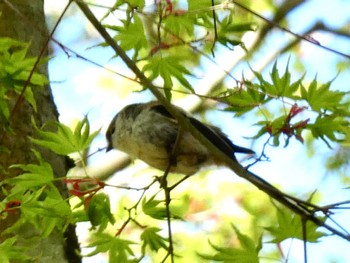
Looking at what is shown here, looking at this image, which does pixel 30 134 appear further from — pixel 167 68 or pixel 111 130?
pixel 167 68

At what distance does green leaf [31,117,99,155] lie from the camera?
206 centimetres

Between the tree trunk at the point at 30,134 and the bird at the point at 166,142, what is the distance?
253mm

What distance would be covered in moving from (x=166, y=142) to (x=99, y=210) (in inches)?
24.7

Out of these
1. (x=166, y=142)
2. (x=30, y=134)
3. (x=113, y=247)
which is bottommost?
(x=113, y=247)

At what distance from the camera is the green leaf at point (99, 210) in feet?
6.95

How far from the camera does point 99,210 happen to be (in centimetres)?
213

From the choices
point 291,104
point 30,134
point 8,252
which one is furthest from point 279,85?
point 30,134

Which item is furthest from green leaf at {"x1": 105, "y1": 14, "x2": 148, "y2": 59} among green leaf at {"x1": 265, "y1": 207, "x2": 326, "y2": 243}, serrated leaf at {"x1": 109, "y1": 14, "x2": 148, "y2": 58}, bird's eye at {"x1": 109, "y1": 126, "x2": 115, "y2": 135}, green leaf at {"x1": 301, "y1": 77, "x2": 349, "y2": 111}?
bird's eye at {"x1": 109, "y1": 126, "x2": 115, "y2": 135}

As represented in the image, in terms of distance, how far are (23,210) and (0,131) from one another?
0.64 metres

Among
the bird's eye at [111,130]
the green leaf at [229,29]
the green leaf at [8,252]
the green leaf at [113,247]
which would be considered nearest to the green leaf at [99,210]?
the green leaf at [113,247]

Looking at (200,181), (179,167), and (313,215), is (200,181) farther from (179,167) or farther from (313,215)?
(313,215)

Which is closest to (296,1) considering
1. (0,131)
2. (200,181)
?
(200,181)

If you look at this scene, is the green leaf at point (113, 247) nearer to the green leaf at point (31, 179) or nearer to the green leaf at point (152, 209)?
the green leaf at point (152, 209)

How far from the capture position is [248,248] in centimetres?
211
